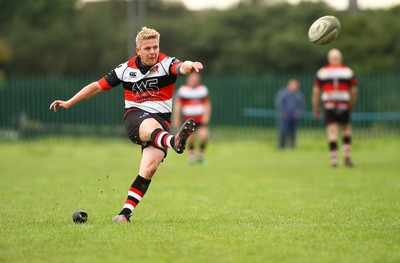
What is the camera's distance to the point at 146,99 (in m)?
8.61

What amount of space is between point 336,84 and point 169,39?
43854mm

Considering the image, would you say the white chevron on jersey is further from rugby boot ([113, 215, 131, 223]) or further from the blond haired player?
rugby boot ([113, 215, 131, 223])

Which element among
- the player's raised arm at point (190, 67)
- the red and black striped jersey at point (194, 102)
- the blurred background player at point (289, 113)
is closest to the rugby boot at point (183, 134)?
the player's raised arm at point (190, 67)

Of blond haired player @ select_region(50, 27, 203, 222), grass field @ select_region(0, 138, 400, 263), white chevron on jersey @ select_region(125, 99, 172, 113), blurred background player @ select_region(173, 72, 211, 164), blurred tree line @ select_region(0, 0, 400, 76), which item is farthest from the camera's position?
blurred tree line @ select_region(0, 0, 400, 76)

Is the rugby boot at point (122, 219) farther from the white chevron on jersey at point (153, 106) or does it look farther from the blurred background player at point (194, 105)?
the blurred background player at point (194, 105)

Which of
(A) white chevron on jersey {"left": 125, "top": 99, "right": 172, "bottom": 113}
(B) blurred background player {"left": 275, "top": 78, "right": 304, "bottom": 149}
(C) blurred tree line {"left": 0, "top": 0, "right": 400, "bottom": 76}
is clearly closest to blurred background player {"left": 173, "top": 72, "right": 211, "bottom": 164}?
(B) blurred background player {"left": 275, "top": 78, "right": 304, "bottom": 149}

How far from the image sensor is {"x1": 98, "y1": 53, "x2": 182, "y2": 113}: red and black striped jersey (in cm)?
849

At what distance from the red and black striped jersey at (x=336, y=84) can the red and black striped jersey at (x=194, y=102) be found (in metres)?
4.02

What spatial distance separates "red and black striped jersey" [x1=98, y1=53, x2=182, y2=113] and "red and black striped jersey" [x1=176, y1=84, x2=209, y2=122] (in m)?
10.5

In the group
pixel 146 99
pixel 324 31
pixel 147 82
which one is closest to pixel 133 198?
pixel 146 99

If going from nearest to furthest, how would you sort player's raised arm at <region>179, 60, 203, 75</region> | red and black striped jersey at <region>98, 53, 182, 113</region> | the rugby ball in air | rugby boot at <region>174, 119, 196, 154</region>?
1. player's raised arm at <region>179, 60, 203, 75</region>
2. rugby boot at <region>174, 119, 196, 154</region>
3. red and black striped jersey at <region>98, 53, 182, 113</region>
4. the rugby ball in air

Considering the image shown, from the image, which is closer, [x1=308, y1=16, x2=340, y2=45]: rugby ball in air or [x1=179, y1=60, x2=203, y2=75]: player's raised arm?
[x1=179, y1=60, x2=203, y2=75]: player's raised arm

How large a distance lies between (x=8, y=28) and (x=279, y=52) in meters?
19.1

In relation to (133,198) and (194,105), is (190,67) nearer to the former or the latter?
(133,198)
